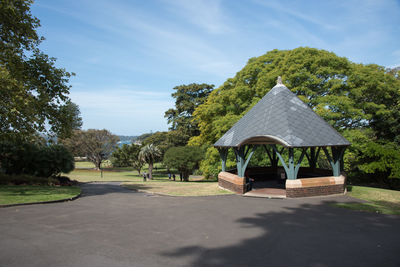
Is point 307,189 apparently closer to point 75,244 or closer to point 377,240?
point 377,240

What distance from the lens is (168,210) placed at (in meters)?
11.4

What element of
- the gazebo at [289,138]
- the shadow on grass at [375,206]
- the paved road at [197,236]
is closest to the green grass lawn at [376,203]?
the shadow on grass at [375,206]

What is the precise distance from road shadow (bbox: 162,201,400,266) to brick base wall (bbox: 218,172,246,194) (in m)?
4.58

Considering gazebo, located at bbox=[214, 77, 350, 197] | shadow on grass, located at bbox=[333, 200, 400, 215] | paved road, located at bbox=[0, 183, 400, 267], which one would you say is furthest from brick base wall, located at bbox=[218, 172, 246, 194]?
shadow on grass, located at bbox=[333, 200, 400, 215]

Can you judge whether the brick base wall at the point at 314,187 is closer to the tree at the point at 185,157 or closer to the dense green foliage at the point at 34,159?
the dense green foliage at the point at 34,159

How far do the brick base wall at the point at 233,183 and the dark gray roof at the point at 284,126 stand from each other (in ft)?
6.69

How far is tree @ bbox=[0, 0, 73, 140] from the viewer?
47.1 feet

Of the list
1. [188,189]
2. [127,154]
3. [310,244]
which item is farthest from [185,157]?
[310,244]

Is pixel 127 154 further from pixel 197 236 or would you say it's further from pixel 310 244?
pixel 310 244

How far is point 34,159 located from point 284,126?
22.8 metres

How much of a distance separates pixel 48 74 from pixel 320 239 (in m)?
Answer: 17.8

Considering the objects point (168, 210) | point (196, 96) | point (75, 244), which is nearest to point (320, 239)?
point (168, 210)

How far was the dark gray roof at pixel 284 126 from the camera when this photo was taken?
569 inches

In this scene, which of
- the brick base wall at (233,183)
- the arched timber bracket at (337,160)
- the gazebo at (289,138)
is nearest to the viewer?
the gazebo at (289,138)
